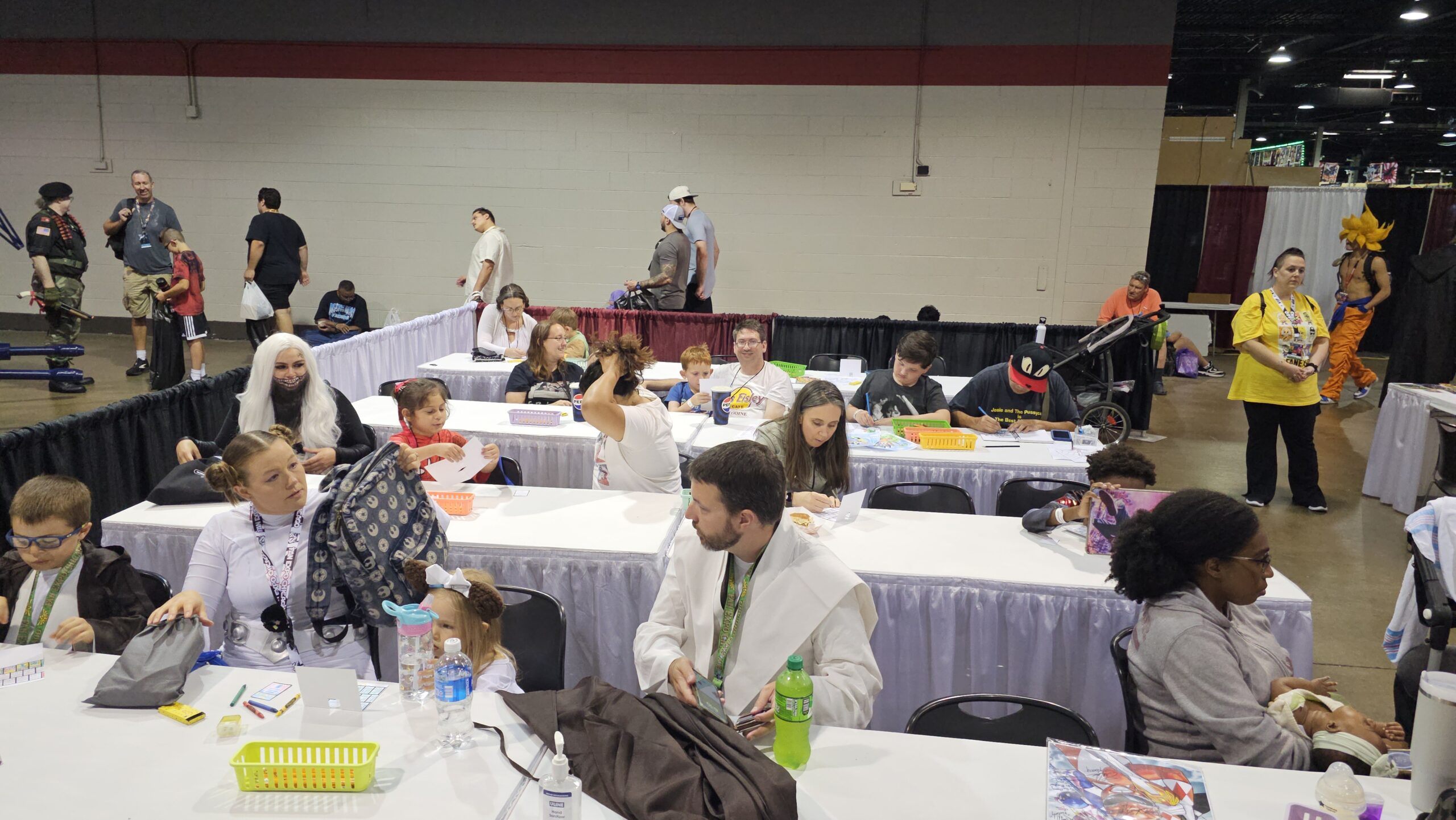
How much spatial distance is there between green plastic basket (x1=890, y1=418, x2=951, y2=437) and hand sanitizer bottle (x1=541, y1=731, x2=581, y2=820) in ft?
10.5

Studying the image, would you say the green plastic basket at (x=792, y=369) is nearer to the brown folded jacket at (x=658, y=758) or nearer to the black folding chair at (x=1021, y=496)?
the black folding chair at (x=1021, y=496)

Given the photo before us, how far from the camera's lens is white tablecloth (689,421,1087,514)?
4168 millimetres

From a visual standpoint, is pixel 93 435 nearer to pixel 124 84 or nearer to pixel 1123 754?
pixel 1123 754

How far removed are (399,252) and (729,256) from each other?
387cm

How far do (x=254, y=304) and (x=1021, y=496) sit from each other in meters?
6.97

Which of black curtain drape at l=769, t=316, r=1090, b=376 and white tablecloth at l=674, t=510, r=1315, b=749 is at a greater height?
black curtain drape at l=769, t=316, r=1090, b=376

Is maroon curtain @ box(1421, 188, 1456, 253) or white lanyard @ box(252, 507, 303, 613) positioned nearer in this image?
white lanyard @ box(252, 507, 303, 613)

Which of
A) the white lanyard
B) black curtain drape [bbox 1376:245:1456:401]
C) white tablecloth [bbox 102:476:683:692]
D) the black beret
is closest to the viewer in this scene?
the white lanyard

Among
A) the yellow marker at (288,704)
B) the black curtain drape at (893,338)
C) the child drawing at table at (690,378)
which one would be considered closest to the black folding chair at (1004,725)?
the yellow marker at (288,704)

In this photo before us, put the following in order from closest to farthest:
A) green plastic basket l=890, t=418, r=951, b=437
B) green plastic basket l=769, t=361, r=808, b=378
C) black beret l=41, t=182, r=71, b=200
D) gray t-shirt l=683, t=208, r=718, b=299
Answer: green plastic basket l=890, t=418, r=951, b=437
green plastic basket l=769, t=361, r=808, b=378
black beret l=41, t=182, r=71, b=200
gray t-shirt l=683, t=208, r=718, b=299

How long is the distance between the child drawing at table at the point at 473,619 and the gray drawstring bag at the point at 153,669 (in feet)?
1.83

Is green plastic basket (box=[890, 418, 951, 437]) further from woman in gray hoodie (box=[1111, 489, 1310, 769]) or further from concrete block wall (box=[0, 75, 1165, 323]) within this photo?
concrete block wall (box=[0, 75, 1165, 323])

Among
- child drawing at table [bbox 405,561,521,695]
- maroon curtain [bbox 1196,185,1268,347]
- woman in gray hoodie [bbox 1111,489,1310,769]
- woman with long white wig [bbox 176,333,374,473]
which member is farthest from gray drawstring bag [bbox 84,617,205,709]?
maroon curtain [bbox 1196,185,1268,347]

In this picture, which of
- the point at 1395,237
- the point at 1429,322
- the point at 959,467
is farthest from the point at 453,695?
the point at 1395,237
